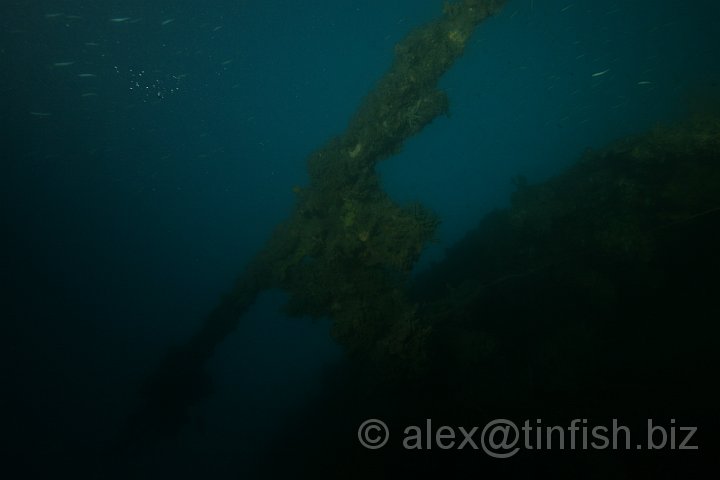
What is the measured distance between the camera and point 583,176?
28.2ft

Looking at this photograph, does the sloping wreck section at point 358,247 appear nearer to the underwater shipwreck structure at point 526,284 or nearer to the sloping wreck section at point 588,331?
the underwater shipwreck structure at point 526,284

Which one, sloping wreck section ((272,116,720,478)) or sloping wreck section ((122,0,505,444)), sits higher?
sloping wreck section ((122,0,505,444))

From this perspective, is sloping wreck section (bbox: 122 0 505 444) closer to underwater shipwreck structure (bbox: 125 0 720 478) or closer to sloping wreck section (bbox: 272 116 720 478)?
underwater shipwreck structure (bbox: 125 0 720 478)

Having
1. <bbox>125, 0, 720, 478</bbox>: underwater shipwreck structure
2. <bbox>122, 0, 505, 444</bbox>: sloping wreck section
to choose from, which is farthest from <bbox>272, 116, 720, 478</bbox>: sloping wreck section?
<bbox>122, 0, 505, 444</bbox>: sloping wreck section

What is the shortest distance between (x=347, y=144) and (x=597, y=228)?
5.77 m

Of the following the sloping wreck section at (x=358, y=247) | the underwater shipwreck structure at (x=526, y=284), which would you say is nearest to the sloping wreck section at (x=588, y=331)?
A: the underwater shipwreck structure at (x=526, y=284)

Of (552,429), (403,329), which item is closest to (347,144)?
(403,329)

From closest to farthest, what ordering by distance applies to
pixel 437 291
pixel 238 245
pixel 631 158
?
pixel 631 158 → pixel 437 291 → pixel 238 245

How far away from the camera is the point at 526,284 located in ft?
26.8

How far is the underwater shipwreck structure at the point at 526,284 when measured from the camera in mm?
6051

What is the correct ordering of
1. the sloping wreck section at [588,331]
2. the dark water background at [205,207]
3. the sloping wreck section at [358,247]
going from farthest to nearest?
the dark water background at [205,207], the sloping wreck section at [358,247], the sloping wreck section at [588,331]

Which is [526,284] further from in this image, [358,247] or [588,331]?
[358,247]

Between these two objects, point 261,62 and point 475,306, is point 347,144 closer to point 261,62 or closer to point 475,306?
point 475,306

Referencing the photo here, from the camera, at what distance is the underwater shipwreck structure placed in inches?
238
